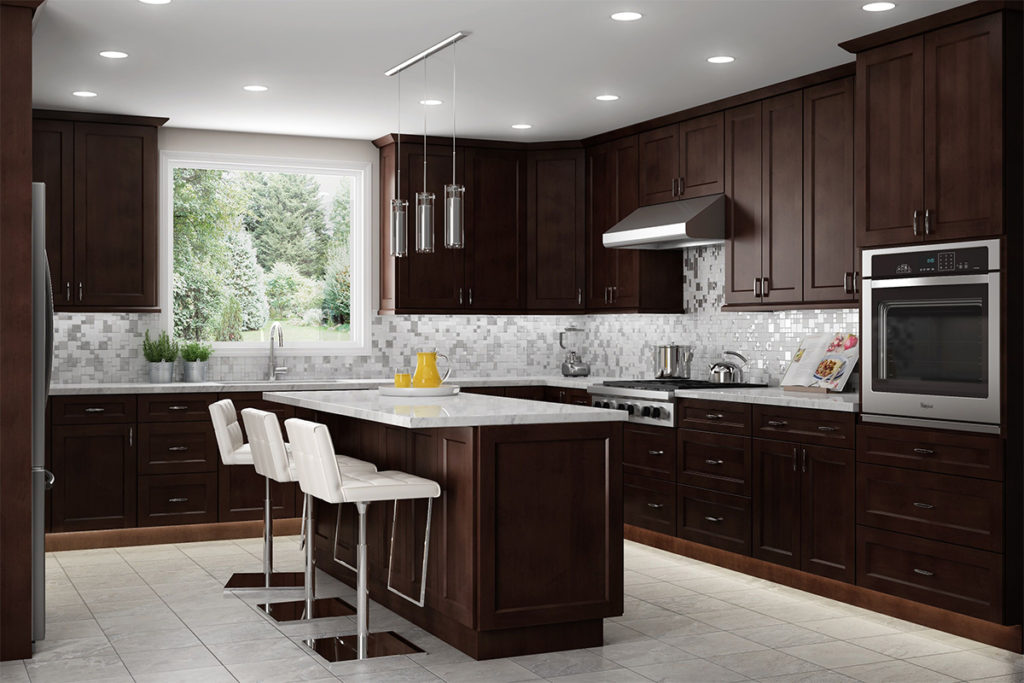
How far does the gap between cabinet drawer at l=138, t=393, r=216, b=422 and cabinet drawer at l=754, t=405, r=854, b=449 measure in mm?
3257

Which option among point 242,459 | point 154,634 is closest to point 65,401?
point 242,459

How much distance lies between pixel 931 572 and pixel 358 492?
237 cm

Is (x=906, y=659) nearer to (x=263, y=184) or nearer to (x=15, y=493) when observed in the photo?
(x=15, y=493)

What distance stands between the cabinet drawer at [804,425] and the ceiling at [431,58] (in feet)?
5.59

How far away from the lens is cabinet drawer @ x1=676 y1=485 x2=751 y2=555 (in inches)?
219

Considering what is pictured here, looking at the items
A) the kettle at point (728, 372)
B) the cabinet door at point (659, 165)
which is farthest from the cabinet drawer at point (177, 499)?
the cabinet door at point (659, 165)

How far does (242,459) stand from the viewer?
16.9 ft

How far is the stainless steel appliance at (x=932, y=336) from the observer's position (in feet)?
13.9

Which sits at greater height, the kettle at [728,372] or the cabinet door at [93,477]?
the kettle at [728,372]

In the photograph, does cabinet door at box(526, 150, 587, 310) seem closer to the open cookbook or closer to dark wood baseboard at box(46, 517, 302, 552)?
the open cookbook

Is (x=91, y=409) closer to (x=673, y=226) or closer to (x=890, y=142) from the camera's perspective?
(x=673, y=226)

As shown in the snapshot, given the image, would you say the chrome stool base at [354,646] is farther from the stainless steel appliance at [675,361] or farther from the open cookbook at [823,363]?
the stainless steel appliance at [675,361]

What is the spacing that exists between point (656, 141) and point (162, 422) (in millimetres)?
3478

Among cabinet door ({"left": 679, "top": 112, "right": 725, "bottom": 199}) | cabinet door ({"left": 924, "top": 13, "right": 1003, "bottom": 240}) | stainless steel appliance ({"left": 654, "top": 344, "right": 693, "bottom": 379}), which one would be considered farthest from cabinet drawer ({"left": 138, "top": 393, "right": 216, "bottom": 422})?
cabinet door ({"left": 924, "top": 13, "right": 1003, "bottom": 240})
